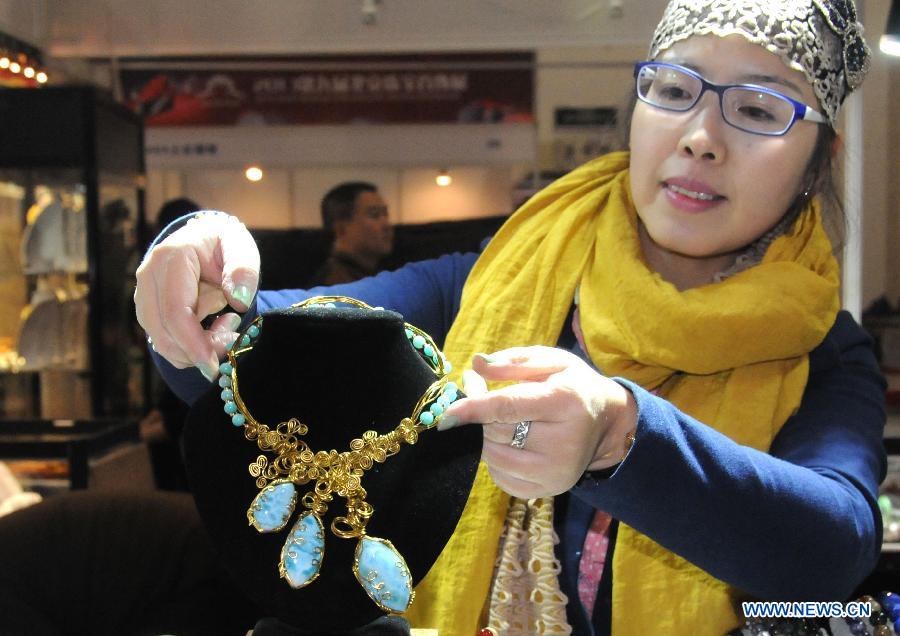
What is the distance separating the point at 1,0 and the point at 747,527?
6.58ft

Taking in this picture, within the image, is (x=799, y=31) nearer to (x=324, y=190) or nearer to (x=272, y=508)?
(x=272, y=508)

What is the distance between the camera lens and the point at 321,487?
64 cm

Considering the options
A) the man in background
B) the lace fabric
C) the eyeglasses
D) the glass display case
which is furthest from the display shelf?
the eyeglasses

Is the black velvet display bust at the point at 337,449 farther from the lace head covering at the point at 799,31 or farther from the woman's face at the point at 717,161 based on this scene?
the lace head covering at the point at 799,31

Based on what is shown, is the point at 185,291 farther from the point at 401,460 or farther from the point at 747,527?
the point at 747,527

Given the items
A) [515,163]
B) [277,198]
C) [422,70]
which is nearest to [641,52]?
[515,163]

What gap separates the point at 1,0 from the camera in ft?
6.34

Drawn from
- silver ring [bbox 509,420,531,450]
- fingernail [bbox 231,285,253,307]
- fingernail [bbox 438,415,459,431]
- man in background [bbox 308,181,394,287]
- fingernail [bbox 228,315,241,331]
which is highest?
man in background [bbox 308,181,394,287]

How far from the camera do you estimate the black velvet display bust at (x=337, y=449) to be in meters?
0.65

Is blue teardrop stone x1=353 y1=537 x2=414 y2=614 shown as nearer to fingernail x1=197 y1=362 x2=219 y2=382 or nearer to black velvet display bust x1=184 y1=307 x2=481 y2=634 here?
black velvet display bust x1=184 y1=307 x2=481 y2=634

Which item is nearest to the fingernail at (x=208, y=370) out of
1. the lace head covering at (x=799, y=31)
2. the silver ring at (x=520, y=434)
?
the silver ring at (x=520, y=434)

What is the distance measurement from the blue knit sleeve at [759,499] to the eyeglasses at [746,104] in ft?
1.03

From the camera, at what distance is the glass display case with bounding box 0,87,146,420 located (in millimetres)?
2656

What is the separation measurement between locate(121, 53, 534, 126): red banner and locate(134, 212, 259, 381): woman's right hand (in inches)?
65.7
